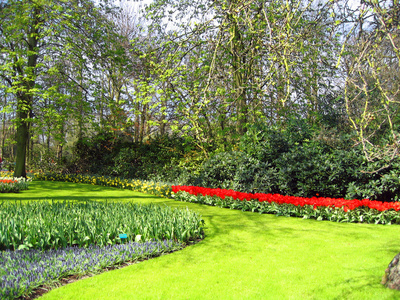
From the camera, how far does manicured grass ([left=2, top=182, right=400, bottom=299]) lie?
3119 millimetres

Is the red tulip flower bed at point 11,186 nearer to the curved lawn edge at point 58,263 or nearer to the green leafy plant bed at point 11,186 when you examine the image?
the green leafy plant bed at point 11,186

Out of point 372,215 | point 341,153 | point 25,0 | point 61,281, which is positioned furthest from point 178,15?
point 61,281

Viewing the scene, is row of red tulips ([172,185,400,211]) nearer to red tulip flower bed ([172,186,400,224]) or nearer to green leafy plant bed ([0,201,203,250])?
red tulip flower bed ([172,186,400,224])

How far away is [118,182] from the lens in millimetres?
12719

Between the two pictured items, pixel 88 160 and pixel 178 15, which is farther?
pixel 88 160

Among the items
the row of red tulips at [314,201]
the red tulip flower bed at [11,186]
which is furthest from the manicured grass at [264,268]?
the red tulip flower bed at [11,186]

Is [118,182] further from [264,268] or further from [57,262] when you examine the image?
[264,268]

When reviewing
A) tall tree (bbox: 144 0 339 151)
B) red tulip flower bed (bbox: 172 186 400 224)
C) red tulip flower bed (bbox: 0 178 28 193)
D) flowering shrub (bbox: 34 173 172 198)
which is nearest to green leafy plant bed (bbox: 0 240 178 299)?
tall tree (bbox: 144 0 339 151)

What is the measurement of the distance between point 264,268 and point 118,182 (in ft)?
32.7

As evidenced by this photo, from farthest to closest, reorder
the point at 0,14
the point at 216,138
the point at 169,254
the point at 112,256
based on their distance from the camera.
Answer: the point at 216,138 → the point at 0,14 → the point at 169,254 → the point at 112,256

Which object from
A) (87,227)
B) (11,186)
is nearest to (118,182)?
(11,186)

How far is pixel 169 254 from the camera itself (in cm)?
433

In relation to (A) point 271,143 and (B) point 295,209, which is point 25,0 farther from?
(B) point 295,209

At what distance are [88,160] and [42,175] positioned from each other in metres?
2.26
